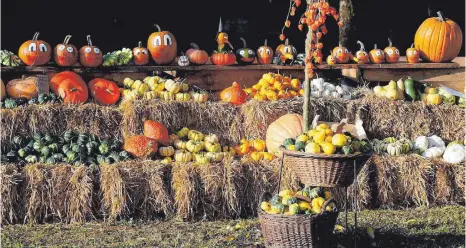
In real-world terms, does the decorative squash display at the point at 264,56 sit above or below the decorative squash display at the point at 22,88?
above

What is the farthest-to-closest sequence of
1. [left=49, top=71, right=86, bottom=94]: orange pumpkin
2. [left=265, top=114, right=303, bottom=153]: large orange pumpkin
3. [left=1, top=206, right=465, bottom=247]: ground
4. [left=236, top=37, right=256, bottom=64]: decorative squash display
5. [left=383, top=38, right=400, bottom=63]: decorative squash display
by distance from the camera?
[left=383, top=38, right=400, bottom=63]: decorative squash display < [left=236, top=37, right=256, bottom=64]: decorative squash display < [left=49, top=71, right=86, bottom=94]: orange pumpkin < [left=265, top=114, right=303, bottom=153]: large orange pumpkin < [left=1, top=206, right=465, bottom=247]: ground

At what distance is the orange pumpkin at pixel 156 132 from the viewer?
26.1 feet

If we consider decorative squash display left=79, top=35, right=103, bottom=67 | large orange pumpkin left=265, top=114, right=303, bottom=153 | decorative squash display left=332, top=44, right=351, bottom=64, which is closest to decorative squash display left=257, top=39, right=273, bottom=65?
decorative squash display left=332, top=44, right=351, bottom=64

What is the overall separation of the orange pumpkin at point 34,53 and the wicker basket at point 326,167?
359 centimetres

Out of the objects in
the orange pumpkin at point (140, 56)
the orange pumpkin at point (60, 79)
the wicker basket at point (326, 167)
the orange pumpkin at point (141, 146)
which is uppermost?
the orange pumpkin at point (140, 56)

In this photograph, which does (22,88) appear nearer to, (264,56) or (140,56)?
(140,56)

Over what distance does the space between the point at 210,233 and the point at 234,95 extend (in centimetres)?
212

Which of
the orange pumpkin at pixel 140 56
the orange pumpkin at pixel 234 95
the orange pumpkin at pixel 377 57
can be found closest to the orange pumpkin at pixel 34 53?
the orange pumpkin at pixel 140 56

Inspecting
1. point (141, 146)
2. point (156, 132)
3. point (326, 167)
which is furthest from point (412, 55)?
point (326, 167)

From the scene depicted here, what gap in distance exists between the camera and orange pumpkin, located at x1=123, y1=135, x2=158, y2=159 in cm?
775

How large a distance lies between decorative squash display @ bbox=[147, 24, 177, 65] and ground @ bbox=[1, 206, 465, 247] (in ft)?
7.78

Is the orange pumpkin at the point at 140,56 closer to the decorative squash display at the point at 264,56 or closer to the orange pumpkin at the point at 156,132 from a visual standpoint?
the orange pumpkin at the point at 156,132

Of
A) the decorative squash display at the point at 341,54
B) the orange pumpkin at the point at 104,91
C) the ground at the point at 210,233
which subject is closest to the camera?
the ground at the point at 210,233

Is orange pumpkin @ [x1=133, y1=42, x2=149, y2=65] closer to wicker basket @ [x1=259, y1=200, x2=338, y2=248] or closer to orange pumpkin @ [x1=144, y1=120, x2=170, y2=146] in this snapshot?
orange pumpkin @ [x1=144, y1=120, x2=170, y2=146]
